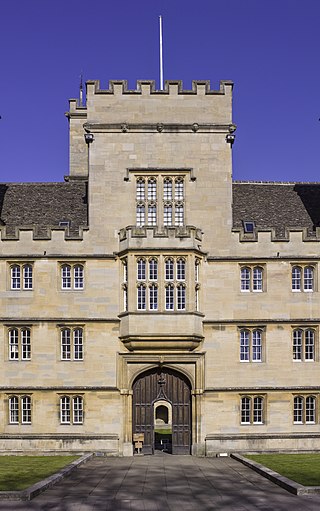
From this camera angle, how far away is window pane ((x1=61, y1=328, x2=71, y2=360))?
35719 millimetres

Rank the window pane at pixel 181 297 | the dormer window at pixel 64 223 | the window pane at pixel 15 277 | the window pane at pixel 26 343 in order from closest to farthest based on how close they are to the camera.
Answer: the window pane at pixel 181 297, the window pane at pixel 26 343, the window pane at pixel 15 277, the dormer window at pixel 64 223

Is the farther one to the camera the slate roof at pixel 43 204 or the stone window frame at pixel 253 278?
the slate roof at pixel 43 204

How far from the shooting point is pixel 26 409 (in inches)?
1395

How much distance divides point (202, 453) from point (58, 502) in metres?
14.7

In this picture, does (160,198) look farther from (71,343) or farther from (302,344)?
(302,344)

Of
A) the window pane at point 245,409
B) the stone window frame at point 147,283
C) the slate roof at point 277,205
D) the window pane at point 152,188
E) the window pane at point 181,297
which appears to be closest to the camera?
the stone window frame at point 147,283

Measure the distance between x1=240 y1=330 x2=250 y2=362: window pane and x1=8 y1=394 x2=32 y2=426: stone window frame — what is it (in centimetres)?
1008

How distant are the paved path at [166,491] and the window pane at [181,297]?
7104 millimetres

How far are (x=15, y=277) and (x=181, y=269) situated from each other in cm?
779

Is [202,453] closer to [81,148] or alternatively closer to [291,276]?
[291,276]

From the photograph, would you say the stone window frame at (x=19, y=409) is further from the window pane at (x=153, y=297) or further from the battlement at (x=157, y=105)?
the battlement at (x=157, y=105)

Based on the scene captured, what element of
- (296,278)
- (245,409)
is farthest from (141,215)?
(245,409)

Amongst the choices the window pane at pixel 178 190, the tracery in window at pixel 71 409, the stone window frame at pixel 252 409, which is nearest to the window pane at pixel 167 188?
the window pane at pixel 178 190

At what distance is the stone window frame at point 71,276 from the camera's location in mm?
35938
